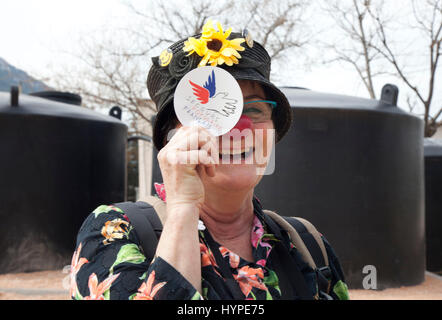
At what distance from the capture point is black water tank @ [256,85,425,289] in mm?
5715

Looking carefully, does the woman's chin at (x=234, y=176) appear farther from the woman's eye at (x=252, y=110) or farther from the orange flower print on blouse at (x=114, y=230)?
the orange flower print on blouse at (x=114, y=230)

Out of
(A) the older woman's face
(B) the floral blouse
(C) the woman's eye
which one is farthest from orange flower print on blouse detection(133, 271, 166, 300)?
(C) the woman's eye

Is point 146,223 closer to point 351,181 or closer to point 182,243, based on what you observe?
point 182,243

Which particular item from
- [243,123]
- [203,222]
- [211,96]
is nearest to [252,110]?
[243,123]

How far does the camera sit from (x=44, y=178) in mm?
7066

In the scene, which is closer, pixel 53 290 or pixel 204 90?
pixel 204 90

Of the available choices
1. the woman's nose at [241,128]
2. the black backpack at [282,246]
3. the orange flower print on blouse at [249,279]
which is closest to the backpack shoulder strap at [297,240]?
the black backpack at [282,246]

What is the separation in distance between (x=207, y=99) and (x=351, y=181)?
494 cm

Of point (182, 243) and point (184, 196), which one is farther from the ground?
point (184, 196)

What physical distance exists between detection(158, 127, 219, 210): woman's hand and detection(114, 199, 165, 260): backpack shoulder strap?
0.15 m
